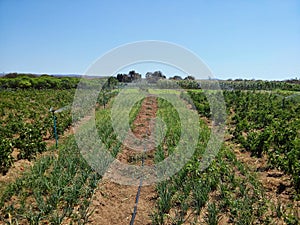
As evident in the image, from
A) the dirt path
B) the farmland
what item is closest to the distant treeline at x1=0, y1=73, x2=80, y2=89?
the farmland

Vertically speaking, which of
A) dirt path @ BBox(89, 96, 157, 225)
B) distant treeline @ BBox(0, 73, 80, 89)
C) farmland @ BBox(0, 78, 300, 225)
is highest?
distant treeline @ BBox(0, 73, 80, 89)

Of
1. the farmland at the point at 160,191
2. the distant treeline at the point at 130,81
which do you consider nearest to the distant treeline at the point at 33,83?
the distant treeline at the point at 130,81

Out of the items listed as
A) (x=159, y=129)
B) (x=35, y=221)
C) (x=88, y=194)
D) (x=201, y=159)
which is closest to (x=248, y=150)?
(x=201, y=159)

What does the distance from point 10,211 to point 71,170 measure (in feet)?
4.87

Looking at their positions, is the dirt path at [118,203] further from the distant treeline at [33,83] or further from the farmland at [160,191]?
the distant treeline at [33,83]

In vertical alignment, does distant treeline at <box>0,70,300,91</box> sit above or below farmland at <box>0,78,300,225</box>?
above

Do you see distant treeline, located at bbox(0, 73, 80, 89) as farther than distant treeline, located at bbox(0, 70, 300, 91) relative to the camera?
Yes

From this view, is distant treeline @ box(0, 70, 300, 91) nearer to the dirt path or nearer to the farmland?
the farmland

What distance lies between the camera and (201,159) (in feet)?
21.8

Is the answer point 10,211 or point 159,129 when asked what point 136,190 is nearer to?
point 10,211

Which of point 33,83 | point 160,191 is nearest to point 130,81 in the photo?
point 33,83

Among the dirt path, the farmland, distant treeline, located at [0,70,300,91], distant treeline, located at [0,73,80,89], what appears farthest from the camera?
distant treeline, located at [0,73,80,89]

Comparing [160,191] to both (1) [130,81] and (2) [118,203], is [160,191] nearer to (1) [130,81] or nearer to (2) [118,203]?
(2) [118,203]

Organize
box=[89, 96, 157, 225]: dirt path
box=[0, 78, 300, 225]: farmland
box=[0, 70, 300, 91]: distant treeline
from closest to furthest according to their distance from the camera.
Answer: box=[0, 78, 300, 225]: farmland → box=[89, 96, 157, 225]: dirt path → box=[0, 70, 300, 91]: distant treeline
